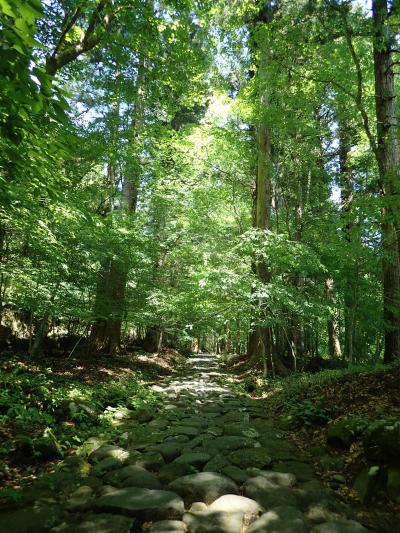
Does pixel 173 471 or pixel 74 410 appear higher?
pixel 74 410

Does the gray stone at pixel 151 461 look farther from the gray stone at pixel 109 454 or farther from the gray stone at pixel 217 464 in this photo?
the gray stone at pixel 217 464

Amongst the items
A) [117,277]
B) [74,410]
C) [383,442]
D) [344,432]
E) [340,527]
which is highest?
[117,277]

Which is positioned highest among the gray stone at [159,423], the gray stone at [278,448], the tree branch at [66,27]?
the tree branch at [66,27]

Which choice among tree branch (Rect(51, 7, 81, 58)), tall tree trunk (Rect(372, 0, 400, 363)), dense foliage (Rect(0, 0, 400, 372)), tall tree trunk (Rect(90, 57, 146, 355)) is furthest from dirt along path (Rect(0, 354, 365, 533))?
tree branch (Rect(51, 7, 81, 58))

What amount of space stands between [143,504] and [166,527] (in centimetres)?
38

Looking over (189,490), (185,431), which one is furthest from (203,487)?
(185,431)

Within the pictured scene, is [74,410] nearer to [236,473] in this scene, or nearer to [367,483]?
[236,473]

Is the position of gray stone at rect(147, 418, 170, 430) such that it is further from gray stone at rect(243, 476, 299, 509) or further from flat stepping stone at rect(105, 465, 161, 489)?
gray stone at rect(243, 476, 299, 509)

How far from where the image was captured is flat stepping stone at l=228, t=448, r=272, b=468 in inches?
171

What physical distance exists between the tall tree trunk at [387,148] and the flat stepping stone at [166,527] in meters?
5.98

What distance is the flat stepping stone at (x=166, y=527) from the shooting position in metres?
2.87

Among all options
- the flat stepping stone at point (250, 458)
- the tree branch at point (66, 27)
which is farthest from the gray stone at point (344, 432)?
the tree branch at point (66, 27)

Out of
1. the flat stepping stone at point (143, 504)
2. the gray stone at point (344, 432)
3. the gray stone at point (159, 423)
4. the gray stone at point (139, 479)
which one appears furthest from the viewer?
the gray stone at point (159, 423)

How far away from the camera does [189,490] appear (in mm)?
3572
